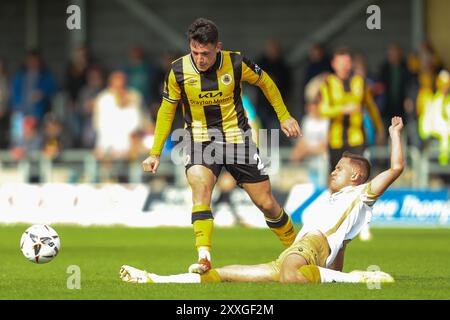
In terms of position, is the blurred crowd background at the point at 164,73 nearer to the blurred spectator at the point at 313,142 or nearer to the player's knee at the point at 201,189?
the blurred spectator at the point at 313,142

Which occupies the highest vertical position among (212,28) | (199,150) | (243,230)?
(212,28)

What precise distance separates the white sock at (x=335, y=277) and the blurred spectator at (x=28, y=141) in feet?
38.7

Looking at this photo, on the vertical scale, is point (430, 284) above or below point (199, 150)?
below

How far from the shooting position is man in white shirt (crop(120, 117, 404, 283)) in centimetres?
931

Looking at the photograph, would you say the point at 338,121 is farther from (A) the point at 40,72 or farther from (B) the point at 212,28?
(A) the point at 40,72

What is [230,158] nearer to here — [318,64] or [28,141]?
[318,64]

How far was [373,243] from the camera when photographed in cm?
1557

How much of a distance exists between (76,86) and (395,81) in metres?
5.50

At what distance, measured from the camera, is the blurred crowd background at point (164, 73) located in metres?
19.7

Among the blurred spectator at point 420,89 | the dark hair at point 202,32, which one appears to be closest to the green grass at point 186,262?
the dark hair at point 202,32

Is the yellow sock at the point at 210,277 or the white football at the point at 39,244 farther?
the white football at the point at 39,244

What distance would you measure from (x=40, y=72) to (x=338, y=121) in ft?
24.4

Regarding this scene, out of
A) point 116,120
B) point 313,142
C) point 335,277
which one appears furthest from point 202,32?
point 116,120

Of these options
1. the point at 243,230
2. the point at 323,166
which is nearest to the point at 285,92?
the point at 323,166
